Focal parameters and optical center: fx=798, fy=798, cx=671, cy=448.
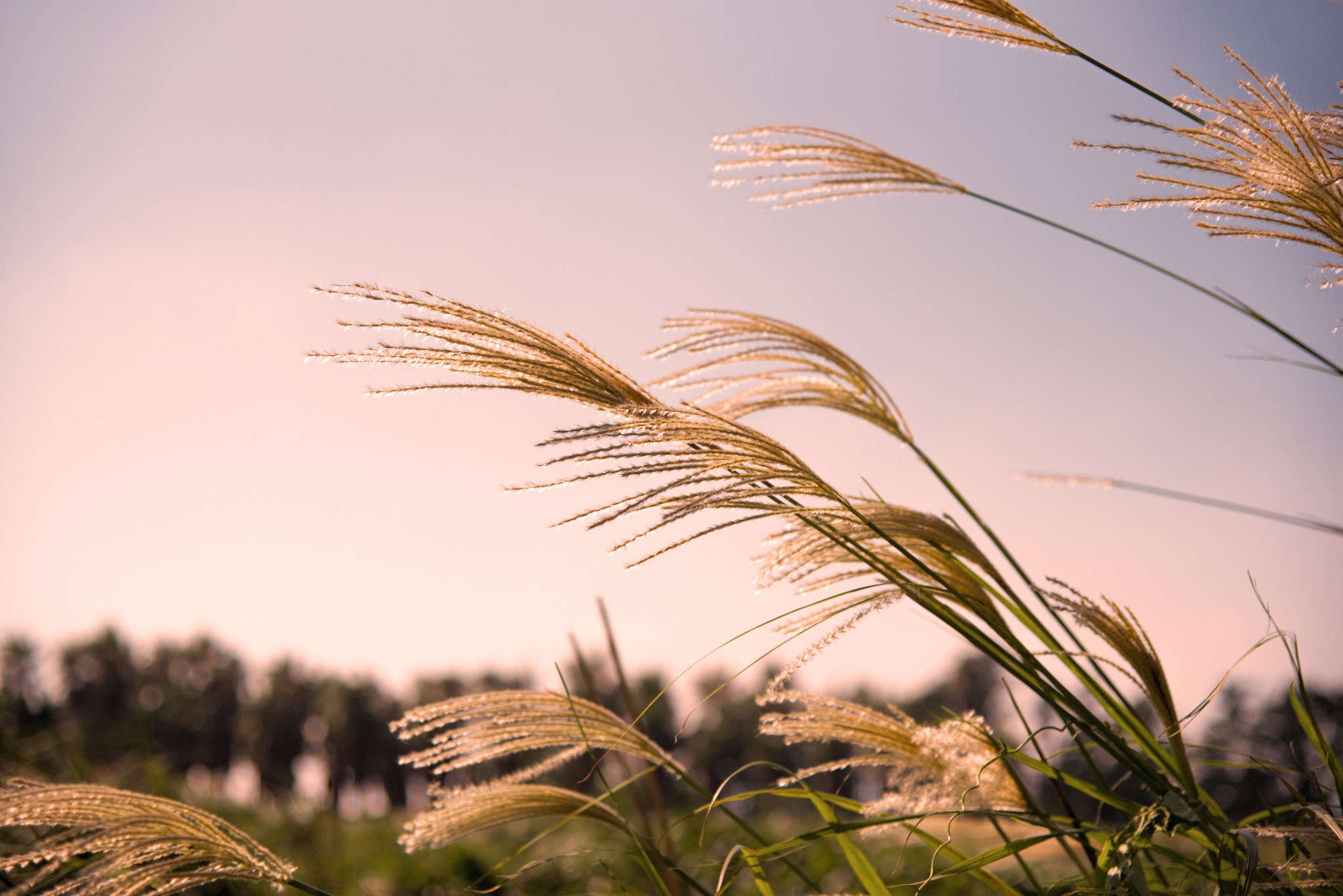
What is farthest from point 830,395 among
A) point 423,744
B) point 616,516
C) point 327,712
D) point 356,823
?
point 327,712

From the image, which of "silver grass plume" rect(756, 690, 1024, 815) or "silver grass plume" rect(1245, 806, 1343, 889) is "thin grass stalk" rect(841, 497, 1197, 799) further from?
"silver grass plume" rect(756, 690, 1024, 815)

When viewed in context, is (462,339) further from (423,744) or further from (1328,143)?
(1328,143)

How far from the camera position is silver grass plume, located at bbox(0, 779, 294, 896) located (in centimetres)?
96

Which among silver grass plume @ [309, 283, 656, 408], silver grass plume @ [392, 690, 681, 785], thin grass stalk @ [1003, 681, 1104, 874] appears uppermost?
silver grass plume @ [309, 283, 656, 408]

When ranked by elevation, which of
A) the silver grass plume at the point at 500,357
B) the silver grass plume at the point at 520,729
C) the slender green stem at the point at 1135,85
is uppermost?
the slender green stem at the point at 1135,85

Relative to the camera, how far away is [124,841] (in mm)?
1008

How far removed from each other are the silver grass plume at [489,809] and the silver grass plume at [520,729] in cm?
4

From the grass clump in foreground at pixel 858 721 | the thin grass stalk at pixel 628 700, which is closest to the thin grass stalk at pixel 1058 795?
the grass clump in foreground at pixel 858 721

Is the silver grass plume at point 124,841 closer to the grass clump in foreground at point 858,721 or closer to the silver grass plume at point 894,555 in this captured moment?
the grass clump in foreground at point 858,721

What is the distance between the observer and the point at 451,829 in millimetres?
1312

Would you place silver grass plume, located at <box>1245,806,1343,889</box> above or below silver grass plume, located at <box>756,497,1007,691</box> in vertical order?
below

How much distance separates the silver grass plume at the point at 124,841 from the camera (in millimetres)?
964

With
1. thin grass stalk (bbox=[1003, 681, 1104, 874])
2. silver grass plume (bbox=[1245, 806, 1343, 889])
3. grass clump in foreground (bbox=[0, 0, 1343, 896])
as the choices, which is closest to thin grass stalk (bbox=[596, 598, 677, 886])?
grass clump in foreground (bbox=[0, 0, 1343, 896])

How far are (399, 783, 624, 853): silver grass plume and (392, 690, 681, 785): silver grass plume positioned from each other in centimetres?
4
